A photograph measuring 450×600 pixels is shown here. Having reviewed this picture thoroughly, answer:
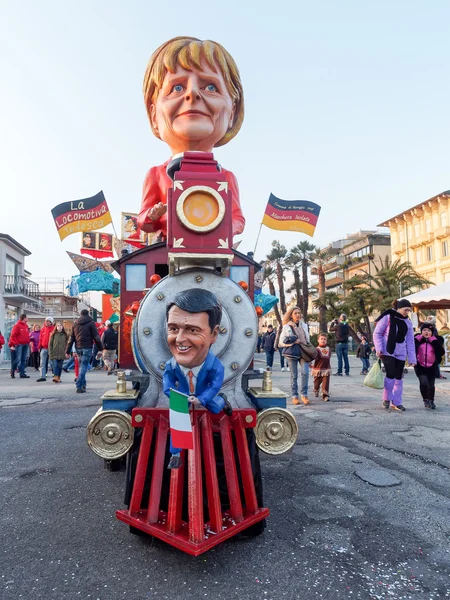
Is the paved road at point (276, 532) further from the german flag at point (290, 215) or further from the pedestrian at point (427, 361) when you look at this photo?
the german flag at point (290, 215)

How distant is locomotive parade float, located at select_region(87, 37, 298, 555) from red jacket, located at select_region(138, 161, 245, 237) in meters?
0.48

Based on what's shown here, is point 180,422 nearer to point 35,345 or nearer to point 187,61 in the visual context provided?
point 187,61

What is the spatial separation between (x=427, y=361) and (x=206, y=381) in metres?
5.40

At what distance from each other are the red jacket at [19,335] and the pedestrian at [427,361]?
9434 mm

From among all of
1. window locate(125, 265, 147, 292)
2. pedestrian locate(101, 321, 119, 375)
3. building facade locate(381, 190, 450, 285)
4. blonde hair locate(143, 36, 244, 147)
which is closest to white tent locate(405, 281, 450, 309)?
pedestrian locate(101, 321, 119, 375)

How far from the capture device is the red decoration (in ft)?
6.56

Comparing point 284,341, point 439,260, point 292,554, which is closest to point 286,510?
point 292,554

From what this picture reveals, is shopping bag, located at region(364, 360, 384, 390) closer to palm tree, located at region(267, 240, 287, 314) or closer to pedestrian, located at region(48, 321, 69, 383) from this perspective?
pedestrian, located at region(48, 321, 69, 383)

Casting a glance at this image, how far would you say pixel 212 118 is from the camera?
11.5ft

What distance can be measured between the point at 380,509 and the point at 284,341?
4032mm

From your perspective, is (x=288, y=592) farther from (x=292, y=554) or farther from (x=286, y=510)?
(x=286, y=510)

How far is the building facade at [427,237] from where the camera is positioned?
116 feet

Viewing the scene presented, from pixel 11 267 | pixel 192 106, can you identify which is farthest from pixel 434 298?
pixel 11 267

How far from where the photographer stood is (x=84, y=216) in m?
7.30
